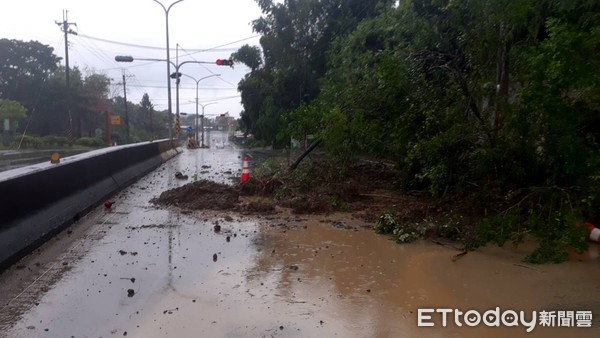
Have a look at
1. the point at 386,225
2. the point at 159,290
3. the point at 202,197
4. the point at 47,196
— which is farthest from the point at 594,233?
the point at 47,196

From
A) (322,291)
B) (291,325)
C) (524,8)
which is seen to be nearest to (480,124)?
(524,8)

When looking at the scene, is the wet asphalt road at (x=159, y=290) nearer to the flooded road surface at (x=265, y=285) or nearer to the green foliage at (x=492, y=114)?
the flooded road surface at (x=265, y=285)

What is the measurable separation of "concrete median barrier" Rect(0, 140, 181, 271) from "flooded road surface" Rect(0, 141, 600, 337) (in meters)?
0.23

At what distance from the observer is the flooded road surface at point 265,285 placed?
448 centimetres

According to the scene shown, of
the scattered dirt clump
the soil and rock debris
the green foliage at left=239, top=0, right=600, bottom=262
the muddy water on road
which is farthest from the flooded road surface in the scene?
the scattered dirt clump

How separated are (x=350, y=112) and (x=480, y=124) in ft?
10.3

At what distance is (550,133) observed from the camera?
7.04m

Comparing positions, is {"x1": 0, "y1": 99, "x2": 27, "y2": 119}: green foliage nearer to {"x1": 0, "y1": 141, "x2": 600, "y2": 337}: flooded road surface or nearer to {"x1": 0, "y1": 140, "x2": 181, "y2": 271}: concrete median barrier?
{"x1": 0, "y1": 140, "x2": 181, "y2": 271}: concrete median barrier

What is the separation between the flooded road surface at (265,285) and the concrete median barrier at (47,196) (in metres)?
0.23

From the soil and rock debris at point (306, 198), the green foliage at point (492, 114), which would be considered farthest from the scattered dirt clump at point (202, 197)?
the green foliage at point (492, 114)

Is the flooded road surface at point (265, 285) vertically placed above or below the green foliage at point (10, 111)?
below

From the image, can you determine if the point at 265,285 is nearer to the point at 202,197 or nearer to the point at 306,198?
the point at 306,198
